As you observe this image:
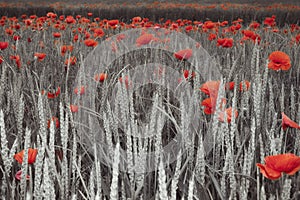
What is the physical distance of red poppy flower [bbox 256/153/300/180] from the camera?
1.92 ft

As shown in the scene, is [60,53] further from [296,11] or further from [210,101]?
[296,11]

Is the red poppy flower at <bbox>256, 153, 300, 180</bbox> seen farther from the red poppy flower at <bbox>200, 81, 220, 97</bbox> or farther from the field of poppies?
the red poppy flower at <bbox>200, 81, 220, 97</bbox>

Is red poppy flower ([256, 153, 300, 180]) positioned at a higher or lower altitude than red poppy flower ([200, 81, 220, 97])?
lower

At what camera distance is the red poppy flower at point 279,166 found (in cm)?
59

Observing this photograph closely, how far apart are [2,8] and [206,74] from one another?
814 cm

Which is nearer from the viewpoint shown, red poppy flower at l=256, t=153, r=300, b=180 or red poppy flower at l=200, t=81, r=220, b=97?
red poppy flower at l=256, t=153, r=300, b=180

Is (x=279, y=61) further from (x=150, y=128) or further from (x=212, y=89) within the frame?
(x=150, y=128)

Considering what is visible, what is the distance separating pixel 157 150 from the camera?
25.3 inches

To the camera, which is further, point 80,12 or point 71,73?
point 80,12

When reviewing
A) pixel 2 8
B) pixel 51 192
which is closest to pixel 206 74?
pixel 51 192

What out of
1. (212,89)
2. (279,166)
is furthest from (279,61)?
(279,166)

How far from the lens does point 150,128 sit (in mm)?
645

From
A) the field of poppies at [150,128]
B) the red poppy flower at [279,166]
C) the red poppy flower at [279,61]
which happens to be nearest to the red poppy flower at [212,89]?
the field of poppies at [150,128]

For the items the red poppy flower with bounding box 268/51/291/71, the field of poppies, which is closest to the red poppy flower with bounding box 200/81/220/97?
the field of poppies
